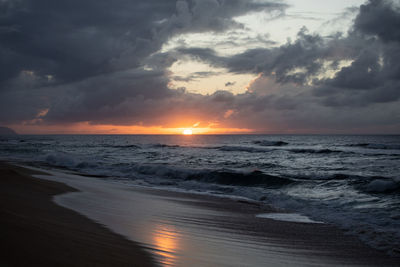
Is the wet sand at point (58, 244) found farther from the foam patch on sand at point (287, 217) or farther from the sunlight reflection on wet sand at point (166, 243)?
the foam patch on sand at point (287, 217)

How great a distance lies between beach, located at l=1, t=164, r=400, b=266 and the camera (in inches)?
118

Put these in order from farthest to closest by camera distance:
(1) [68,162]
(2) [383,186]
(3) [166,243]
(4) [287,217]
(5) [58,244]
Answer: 1. (1) [68,162]
2. (2) [383,186]
3. (4) [287,217]
4. (3) [166,243]
5. (5) [58,244]

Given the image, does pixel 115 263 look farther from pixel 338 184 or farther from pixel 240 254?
pixel 338 184

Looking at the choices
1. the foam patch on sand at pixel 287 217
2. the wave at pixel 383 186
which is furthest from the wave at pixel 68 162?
the wave at pixel 383 186

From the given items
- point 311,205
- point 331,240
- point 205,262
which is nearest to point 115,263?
point 205,262

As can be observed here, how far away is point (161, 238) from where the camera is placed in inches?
172

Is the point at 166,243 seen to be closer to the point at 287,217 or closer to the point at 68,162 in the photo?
the point at 287,217

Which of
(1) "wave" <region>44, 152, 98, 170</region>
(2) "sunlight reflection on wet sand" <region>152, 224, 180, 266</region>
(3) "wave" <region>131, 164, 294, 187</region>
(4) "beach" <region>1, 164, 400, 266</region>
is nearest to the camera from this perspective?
(4) "beach" <region>1, 164, 400, 266</region>

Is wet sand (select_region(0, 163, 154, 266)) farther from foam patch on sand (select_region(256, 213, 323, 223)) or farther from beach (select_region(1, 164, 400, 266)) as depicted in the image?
foam patch on sand (select_region(256, 213, 323, 223))

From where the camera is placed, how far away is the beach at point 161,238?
3.00 meters

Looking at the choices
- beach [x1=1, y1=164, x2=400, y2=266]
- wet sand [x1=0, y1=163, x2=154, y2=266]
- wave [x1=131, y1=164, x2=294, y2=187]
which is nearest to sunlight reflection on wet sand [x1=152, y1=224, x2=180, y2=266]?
beach [x1=1, y1=164, x2=400, y2=266]

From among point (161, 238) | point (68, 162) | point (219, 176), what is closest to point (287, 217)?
point (161, 238)

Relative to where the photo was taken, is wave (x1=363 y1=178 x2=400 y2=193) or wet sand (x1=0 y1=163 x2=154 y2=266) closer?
wet sand (x1=0 y1=163 x2=154 y2=266)

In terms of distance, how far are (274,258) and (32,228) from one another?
10.8 feet
